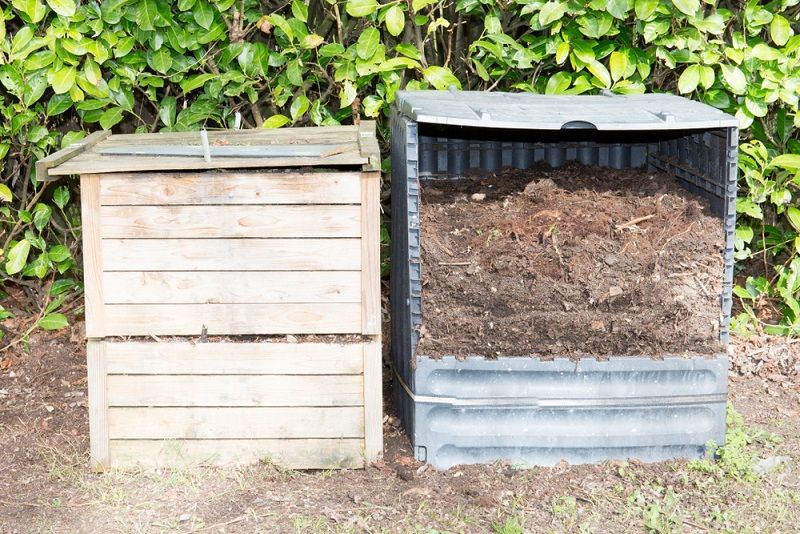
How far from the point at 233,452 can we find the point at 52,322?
1.56 metres

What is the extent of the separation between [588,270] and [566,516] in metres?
0.89

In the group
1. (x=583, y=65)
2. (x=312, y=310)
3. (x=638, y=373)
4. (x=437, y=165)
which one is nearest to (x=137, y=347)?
(x=312, y=310)

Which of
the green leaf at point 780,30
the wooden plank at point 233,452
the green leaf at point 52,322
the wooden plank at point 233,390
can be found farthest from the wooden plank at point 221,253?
the green leaf at point 780,30

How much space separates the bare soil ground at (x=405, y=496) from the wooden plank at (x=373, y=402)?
0.26 feet

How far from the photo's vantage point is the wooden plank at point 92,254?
11.6 ft

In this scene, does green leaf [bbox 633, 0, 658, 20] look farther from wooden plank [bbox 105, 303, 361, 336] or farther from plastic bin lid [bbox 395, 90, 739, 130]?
wooden plank [bbox 105, 303, 361, 336]

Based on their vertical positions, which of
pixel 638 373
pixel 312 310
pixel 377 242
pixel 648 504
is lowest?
pixel 648 504

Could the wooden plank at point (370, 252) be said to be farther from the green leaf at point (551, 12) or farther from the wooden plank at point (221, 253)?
the green leaf at point (551, 12)

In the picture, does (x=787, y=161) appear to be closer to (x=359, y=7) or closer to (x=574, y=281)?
(x=574, y=281)

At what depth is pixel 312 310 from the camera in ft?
11.9

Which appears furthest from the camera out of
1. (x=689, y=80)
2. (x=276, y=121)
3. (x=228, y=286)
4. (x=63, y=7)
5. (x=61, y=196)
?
(x=61, y=196)

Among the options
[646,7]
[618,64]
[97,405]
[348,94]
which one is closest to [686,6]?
[646,7]

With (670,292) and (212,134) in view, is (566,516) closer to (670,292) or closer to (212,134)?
(670,292)

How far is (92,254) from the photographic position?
3.57 meters
